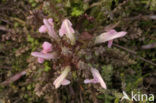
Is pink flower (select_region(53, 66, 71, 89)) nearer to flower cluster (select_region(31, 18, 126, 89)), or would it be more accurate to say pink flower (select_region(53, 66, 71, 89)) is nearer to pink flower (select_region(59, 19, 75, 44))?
flower cluster (select_region(31, 18, 126, 89))

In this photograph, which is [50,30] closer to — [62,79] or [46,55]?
[46,55]

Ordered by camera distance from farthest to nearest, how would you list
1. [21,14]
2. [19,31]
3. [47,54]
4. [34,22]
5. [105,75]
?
[21,14]
[19,31]
[34,22]
[105,75]
[47,54]

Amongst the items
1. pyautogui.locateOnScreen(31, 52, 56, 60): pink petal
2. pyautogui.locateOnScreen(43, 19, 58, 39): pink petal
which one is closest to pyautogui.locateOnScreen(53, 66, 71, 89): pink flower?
pyautogui.locateOnScreen(31, 52, 56, 60): pink petal

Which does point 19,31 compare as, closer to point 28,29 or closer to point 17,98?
point 28,29

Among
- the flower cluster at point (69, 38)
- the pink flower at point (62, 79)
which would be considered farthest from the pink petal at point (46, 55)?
the pink flower at point (62, 79)

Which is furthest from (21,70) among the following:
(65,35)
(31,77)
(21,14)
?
(65,35)

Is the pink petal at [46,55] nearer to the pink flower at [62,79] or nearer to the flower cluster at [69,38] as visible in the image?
the flower cluster at [69,38]
